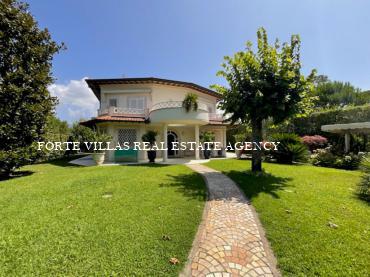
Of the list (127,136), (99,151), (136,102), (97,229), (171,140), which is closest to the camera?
(97,229)

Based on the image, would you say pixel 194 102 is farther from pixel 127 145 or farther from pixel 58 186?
pixel 58 186

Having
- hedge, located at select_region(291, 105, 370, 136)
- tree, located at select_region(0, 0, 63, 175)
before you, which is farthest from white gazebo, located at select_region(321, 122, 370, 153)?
tree, located at select_region(0, 0, 63, 175)

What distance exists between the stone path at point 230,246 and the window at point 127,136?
13419 millimetres

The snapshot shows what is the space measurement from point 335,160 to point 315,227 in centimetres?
1229

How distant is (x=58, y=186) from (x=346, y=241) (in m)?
8.94

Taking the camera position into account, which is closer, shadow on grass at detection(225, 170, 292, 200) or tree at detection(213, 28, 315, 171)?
shadow on grass at detection(225, 170, 292, 200)

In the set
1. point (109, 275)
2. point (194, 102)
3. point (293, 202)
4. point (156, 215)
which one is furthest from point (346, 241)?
point (194, 102)

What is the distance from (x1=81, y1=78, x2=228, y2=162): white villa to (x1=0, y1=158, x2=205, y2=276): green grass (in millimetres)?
9022

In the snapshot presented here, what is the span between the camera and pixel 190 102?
14.5 meters

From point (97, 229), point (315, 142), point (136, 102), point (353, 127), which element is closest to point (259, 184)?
point (97, 229)

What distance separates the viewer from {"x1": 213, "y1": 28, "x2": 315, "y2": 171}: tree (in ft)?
27.9

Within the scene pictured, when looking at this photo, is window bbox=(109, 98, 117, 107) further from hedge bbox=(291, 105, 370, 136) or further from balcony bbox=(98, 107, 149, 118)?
hedge bbox=(291, 105, 370, 136)

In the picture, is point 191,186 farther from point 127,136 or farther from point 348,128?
point 348,128

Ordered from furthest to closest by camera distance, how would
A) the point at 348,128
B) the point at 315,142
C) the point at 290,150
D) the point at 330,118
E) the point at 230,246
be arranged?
the point at 330,118
the point at 315,142
the point at 290,150
the point at 348,128
the point at 230,246
